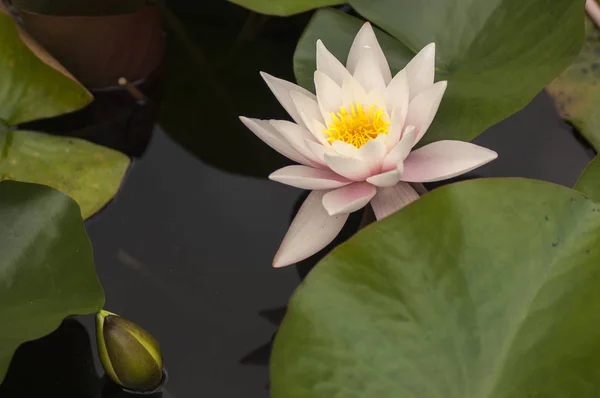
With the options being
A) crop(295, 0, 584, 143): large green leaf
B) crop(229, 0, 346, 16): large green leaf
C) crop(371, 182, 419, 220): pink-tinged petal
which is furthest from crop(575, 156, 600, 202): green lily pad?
crop(229, 0, 346, 16): large green leaf

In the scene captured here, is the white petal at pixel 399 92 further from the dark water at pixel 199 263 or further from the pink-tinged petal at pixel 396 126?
the dark water at pixel 199 263

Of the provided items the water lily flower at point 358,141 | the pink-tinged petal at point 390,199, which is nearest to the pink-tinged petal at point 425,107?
the water lily flower at point 358,141

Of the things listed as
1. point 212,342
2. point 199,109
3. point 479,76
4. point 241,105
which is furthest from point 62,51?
point 479,76

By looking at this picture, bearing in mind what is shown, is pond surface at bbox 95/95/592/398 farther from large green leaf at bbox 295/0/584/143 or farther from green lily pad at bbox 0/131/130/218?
large green leaf at bbox 295/0/584/143

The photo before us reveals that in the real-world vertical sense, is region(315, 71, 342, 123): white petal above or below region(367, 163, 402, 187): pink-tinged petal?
above

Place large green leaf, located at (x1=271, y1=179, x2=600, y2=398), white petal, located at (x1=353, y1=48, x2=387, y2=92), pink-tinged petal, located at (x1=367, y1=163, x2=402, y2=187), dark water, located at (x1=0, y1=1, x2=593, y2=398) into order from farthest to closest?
dark water, located at (x1=0, y1=1, x2=593, y2=398) < white petal, located at (x1=353, y1=48, x2=387, y2=92) < pink-tinged petal, located at (x1=367, y1=163, x2=402, y2=187) < large green leaf, located at (x1=271, y1=179, x2=600, y2=398)

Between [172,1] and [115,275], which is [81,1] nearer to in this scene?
[172,1]

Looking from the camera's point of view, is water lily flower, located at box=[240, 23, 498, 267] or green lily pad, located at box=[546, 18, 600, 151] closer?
water lily flower, located at box=[240, 23, 498, 267]

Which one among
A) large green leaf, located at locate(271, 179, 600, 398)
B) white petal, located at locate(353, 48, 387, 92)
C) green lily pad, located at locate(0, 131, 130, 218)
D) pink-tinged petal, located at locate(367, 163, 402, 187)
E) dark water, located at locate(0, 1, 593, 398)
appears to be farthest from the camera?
green lily pad, located at locate(0, 131, 130, 218)
